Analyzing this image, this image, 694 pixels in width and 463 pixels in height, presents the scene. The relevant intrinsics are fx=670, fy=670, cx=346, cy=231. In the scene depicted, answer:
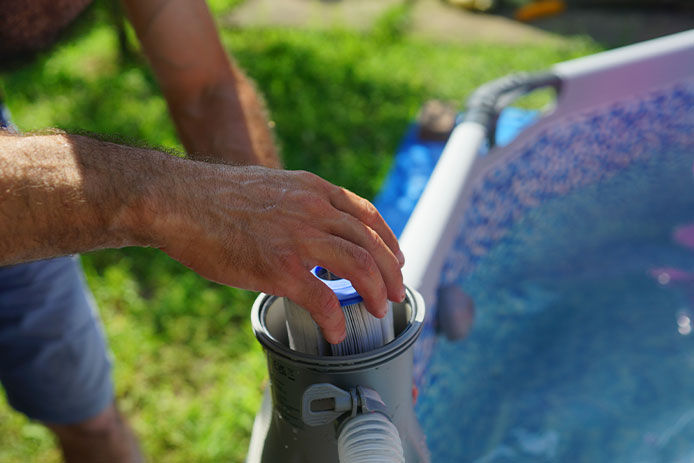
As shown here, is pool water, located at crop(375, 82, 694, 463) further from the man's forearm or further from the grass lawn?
the man's forearm

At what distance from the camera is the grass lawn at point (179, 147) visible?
2246mm

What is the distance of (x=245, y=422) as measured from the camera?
2207mm

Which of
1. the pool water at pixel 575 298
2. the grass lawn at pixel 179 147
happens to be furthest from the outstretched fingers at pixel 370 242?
the pool water at pixel 575 298

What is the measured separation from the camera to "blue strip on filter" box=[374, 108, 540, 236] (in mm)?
2992

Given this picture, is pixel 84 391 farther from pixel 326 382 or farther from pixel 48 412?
pixel 326 382

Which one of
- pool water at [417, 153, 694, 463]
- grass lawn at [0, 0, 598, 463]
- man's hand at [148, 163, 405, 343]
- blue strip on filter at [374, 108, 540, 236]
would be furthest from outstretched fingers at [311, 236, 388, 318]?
blue strip on filter at [374, 108, 540, 236]

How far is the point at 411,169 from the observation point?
10.8 feet

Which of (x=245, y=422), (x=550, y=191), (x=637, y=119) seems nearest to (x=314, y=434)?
(x=245, y=422)

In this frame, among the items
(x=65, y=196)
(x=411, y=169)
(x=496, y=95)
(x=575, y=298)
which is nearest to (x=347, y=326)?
(x=65, y=196)

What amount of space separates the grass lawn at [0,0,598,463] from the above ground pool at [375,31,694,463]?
2.10 feet

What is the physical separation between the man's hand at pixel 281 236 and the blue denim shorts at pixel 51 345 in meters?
0.91

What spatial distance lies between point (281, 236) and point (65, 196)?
0.31 meters

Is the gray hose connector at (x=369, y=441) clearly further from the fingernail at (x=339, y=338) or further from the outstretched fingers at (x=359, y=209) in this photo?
the outstretched fingers at (x=359, y=209)

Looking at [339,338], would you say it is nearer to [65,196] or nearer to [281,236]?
[281,236]
